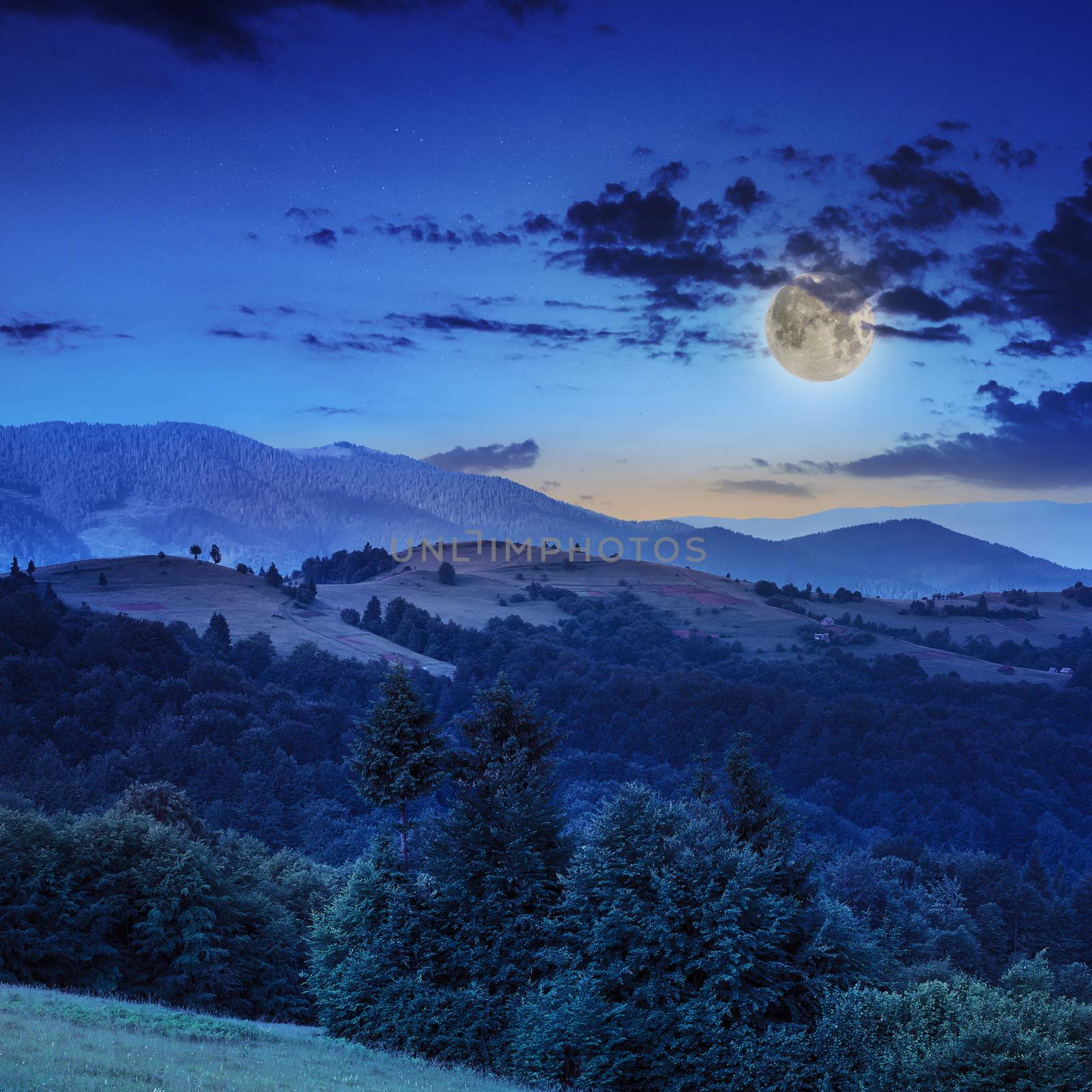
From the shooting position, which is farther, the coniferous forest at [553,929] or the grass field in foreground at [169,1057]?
the coniferous forest at [553,929]

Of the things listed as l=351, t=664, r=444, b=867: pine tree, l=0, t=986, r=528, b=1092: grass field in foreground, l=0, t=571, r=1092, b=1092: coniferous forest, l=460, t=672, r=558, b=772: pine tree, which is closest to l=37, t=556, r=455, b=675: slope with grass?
l=0, t=571, r=1092, b=1092: coniferous forest

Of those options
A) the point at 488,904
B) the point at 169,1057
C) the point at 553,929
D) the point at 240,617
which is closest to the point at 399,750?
the point at 488,904

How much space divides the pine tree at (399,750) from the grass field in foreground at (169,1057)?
36.4 ft

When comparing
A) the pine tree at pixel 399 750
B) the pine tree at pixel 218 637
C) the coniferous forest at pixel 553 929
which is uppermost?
the pine tree at pixel 218 637

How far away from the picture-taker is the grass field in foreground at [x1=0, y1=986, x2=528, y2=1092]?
866 inches

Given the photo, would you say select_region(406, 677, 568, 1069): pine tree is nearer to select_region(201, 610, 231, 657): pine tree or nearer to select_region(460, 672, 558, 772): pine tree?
select_region(460, 672, 558, 772): pine tree

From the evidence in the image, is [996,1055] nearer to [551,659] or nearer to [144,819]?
[144,819]

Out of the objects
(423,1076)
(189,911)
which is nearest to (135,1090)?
(423,1076)

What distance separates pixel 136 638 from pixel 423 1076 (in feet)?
400

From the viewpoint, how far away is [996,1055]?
1318 inches

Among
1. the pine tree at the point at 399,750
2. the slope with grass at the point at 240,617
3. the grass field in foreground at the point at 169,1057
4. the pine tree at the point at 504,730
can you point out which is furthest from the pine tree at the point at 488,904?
the slope with grass at the point at 240,617

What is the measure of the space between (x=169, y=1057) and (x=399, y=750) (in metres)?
20.8

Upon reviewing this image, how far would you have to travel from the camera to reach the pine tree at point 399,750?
4684 centimetres

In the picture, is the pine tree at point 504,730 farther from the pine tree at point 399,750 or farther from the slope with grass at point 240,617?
the slope with grass at point 240,617
